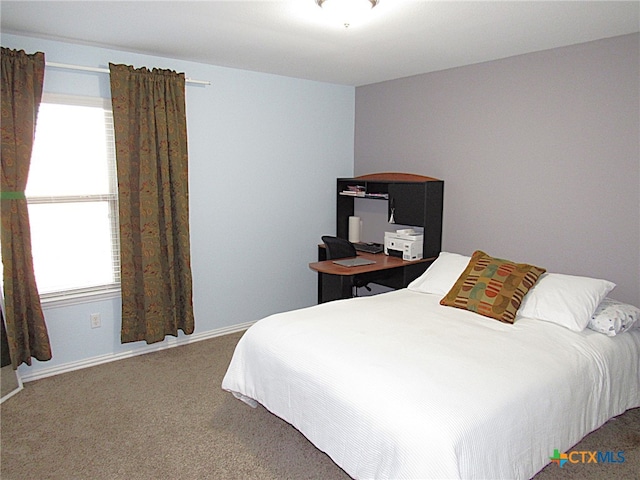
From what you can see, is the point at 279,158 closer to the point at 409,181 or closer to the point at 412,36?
the point at 409,181

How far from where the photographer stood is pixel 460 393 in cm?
199

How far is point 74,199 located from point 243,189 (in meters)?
1.40

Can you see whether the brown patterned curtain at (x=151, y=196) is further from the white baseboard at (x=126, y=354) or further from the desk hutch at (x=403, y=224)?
the desk hutch at (x=403, y=224)

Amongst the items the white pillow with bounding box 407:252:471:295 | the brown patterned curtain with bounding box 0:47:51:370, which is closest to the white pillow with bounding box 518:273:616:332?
the white pillow with bounding box 407:252:471:295

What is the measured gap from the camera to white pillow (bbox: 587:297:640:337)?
272 cm

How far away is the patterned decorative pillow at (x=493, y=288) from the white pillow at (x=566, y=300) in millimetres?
74

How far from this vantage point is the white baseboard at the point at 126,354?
11.2 feet

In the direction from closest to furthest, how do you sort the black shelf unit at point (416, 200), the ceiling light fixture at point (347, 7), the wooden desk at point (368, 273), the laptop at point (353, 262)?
the ceiling light fixture at point (347, 7) < the wooden desk at point (368, 273) < the laptop at point (353, 262) < the black shelf unit at point (416, 200)

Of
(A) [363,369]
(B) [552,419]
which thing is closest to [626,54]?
(B) [552,419]

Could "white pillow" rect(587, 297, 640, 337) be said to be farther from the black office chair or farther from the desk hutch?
the black office chair

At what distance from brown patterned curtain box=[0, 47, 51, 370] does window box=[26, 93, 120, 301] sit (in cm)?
17

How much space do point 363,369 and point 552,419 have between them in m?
0.87

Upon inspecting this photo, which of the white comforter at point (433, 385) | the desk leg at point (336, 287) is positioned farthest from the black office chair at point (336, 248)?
the white comforter at point (433, 385)

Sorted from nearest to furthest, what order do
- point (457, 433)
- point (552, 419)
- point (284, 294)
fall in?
point (457, 433) → point (552, 419) → point (284, 294)
